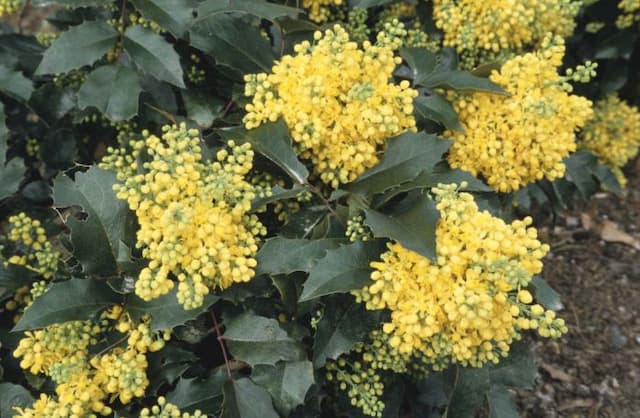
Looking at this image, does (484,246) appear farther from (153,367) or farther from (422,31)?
(422,31)

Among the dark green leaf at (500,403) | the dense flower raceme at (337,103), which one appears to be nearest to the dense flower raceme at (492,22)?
the dense flower raceme at (337,103)

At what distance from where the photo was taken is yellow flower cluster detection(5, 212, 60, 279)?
2.30 meters

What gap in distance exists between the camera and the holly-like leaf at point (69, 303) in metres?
1.93

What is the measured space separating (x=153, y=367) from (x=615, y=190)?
2550 mm

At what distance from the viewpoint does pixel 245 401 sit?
203 centimetres

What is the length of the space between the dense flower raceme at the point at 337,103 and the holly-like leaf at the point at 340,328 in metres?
0.41

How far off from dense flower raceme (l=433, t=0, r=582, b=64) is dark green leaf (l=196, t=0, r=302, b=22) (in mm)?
745

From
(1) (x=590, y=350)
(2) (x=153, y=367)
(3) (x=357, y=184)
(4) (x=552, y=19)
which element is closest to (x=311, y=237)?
(3) (x=357, y=184)

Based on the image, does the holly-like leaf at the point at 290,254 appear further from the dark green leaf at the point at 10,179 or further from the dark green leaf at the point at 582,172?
the dark green leaf at the point at 582,172

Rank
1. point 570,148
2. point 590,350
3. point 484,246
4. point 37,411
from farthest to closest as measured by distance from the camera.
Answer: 1. point 590,350
2. point 570,148
3. point 37,411
4. point 484,246

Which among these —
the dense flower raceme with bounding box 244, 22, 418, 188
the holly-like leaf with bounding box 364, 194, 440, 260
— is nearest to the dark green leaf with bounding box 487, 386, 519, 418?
the holly-like leaf with bounding box 364, 194, 440, 260

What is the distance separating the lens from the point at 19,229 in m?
2.40

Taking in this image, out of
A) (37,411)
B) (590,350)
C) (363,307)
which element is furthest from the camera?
(590,350)

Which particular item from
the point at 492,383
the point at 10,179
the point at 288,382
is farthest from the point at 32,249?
the point at 492,383
